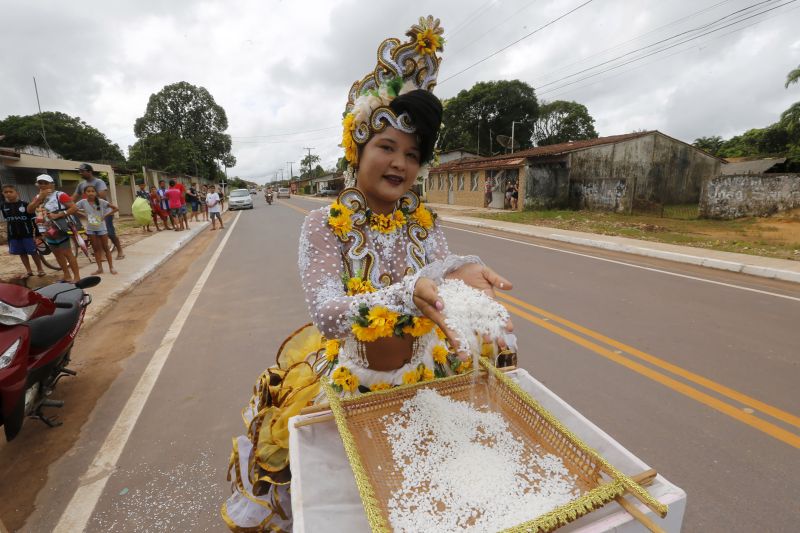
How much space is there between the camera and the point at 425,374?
5.51ft

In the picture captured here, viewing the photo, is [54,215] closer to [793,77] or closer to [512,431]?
[512,431]

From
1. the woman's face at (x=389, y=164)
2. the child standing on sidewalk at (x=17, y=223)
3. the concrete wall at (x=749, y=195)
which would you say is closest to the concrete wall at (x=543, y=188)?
the concrete wall at (x=749, y=195)

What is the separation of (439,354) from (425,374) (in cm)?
12

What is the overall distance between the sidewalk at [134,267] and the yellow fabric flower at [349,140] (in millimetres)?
4781

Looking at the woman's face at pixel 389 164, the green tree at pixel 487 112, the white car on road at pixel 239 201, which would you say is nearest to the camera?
the woman's face at pixel 389 164

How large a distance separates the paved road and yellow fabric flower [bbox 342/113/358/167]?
1936 mm

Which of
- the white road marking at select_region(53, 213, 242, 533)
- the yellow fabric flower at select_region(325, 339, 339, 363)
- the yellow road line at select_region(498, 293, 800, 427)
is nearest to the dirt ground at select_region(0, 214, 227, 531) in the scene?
the white road marking at select_region(53, 213, 242, 533)

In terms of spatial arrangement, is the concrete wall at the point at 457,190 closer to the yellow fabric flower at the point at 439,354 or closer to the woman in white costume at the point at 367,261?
the woman in white costume at the point at 367,261

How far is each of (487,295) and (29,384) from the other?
323 centimetres

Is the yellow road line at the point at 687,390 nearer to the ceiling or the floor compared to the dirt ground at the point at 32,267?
nearer to the floor

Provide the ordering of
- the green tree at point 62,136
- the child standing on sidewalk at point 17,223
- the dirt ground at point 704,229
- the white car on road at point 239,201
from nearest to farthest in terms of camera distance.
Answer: the child standing on sidewalk at point 17,223 → the dirt ground at point 704,229 → the white car on road at point 239,201 → the green tree at point 62,136

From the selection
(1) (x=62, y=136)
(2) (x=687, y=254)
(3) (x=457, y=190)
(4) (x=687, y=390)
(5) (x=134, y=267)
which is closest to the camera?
(4) (x=687, y=390)

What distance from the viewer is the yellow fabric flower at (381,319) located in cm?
131

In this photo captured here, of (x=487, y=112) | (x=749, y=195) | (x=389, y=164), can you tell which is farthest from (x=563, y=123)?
(x=389, y=164)
